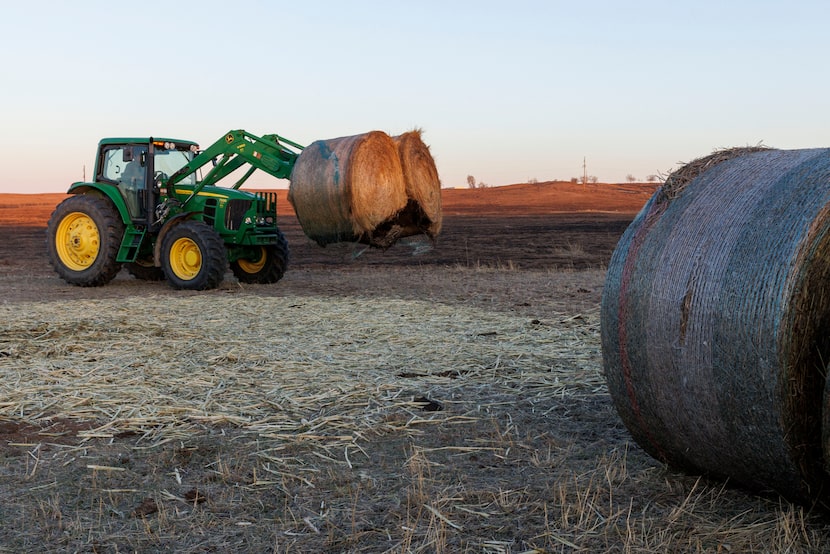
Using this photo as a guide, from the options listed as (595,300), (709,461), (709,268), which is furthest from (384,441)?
(595,300)

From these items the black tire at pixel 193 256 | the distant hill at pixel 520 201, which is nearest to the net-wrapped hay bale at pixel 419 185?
the black tire at pixel 193 256

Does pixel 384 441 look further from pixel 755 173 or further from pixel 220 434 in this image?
pixel 755 173

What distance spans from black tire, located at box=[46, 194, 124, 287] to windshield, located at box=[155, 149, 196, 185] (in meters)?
1.04

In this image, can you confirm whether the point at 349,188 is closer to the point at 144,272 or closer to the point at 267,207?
the point at 267,207

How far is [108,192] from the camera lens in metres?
13.7

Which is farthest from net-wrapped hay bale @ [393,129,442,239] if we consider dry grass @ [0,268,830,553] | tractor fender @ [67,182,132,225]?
tractor fender @ [67,182,132,225]

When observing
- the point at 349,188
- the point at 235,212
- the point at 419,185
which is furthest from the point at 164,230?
the point at 419,185

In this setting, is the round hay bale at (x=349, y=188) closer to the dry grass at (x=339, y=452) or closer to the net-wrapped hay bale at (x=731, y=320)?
the dry grass at (x=339, y=452)

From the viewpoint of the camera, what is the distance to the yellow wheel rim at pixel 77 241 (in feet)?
46.0

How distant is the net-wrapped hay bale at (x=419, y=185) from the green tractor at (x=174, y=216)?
6.95 feet

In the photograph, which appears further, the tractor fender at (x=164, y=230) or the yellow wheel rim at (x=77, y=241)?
the yellow wheel rim at (x=77, y=241)

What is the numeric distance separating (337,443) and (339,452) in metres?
0.14

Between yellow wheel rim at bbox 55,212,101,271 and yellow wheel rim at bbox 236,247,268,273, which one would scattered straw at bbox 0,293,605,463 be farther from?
yellow wheel rim at bbox 236,247,268,273

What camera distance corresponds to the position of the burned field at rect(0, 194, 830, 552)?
3.66 m
